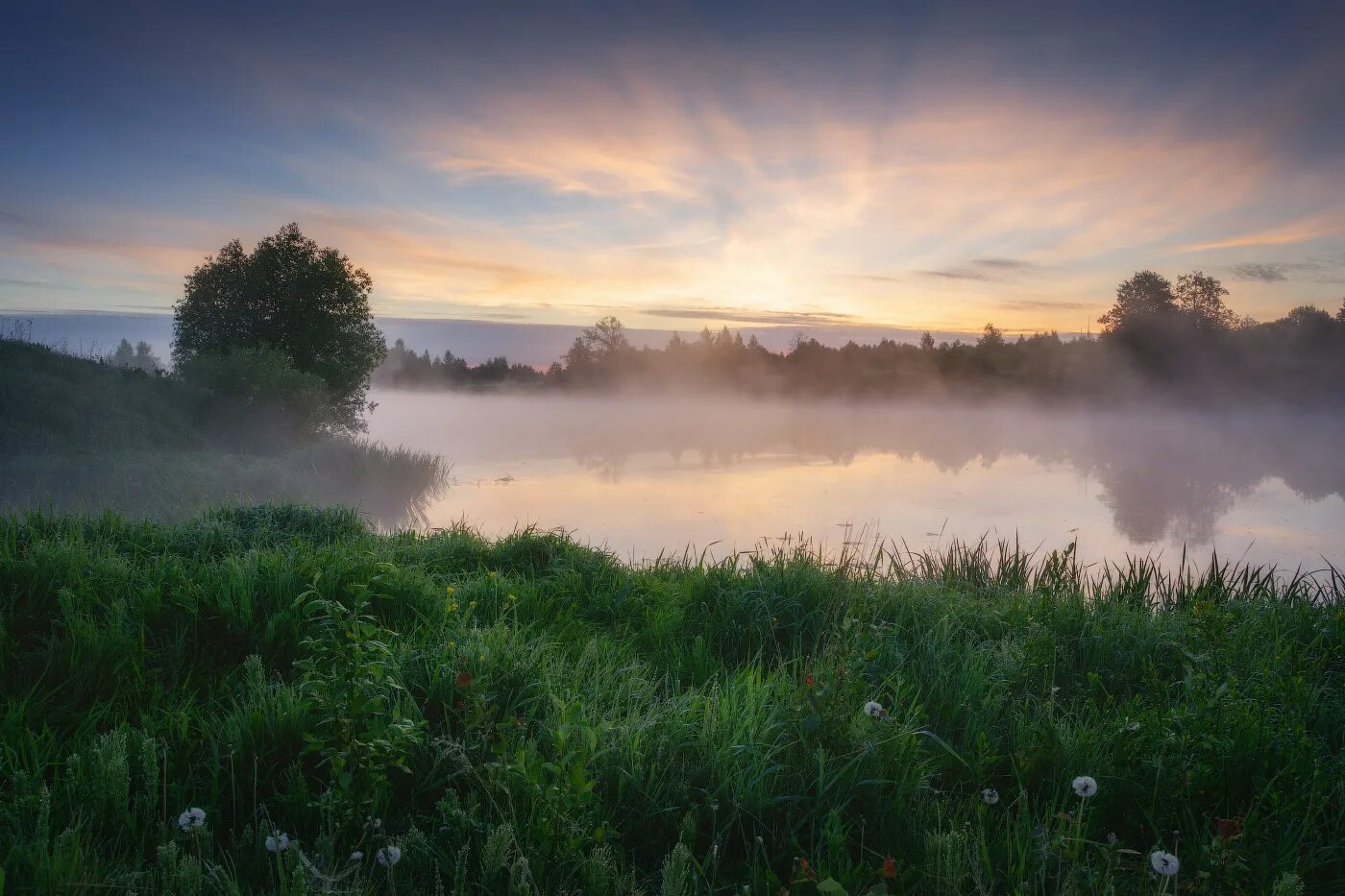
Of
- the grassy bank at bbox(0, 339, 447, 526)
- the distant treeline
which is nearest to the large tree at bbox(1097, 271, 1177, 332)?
the distant treeline

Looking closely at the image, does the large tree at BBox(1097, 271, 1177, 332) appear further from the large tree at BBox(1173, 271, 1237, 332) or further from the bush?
the bush

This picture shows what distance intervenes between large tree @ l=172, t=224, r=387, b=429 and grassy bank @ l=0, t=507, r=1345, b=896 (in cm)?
2719

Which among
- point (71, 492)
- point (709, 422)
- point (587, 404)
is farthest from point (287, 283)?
point (587, 404)

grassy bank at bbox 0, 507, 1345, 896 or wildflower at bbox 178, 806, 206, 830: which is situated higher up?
wildflower at bbox 178, 806, 206, 830

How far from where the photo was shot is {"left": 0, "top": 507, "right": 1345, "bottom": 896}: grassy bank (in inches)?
105

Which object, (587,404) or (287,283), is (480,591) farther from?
(587,404)

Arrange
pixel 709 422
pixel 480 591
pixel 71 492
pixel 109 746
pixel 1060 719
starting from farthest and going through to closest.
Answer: pixel 709 422
pixel 71 492
pixel 480 591
pixel 1060 719
pixel 109 746

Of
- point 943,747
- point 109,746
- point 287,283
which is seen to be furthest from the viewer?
point 287,283

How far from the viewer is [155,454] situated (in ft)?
64.4

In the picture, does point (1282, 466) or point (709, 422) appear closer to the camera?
point (1282, 466)

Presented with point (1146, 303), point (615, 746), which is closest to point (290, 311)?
point (615, 746)

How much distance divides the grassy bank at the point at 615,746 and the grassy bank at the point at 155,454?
9.85m

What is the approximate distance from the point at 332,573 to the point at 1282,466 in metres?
38.9

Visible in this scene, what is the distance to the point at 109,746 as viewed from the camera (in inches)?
113
